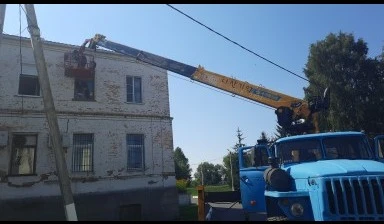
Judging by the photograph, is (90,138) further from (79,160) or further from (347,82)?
(347,82)

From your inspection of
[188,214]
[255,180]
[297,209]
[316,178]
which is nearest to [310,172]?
[316,178]

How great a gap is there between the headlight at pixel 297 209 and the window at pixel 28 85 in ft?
45.7

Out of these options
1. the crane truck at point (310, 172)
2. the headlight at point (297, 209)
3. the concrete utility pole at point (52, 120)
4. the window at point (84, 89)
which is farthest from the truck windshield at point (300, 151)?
the window at point (84, 89)

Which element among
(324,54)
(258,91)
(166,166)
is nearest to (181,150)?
(324,54)

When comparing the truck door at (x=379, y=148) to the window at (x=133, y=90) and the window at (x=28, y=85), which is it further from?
the window at (x=28, y=85)

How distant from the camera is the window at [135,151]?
18.0 metres

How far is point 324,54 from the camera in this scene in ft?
100

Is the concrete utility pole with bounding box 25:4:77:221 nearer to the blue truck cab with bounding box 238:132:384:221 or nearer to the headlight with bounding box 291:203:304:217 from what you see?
the blue truck cab with bounding box 238:132:384:221

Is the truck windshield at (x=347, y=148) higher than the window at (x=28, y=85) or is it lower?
lower

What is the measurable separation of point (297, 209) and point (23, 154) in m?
13.2

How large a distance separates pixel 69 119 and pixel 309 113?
1131 centimetres

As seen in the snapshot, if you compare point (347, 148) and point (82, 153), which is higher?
point (82, 153)

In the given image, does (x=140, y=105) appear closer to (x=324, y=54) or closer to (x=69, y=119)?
(x=69, y=119)

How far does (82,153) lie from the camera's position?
16766 millimetres
